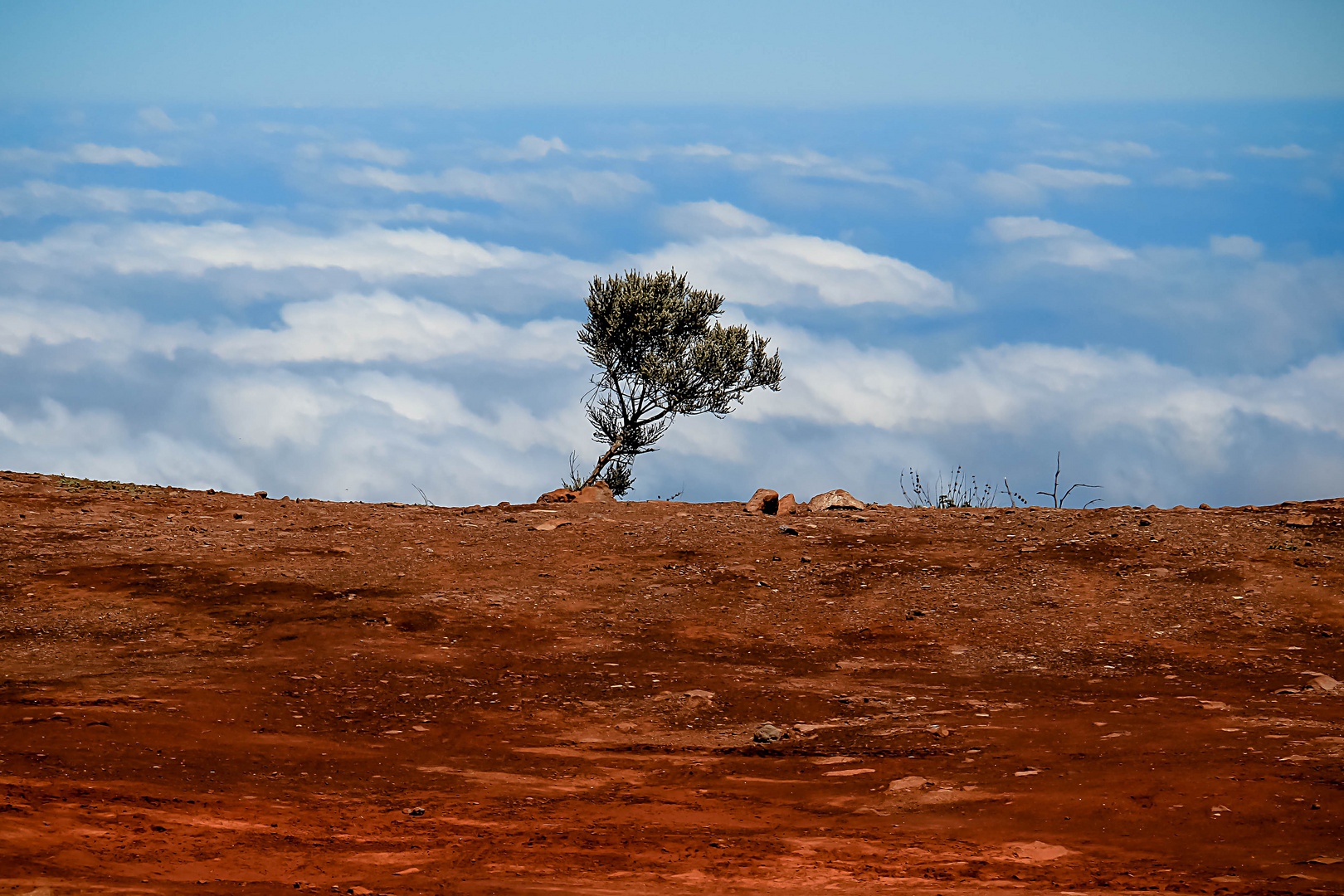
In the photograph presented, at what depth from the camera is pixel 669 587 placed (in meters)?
13.2

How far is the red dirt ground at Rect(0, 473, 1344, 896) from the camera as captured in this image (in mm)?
5750

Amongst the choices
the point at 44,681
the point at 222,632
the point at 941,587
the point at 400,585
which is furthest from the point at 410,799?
the point at 941,587

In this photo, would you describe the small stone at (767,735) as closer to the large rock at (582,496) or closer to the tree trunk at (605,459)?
the large rock at (582,496)

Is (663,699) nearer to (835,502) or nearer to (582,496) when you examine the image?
(835,502)

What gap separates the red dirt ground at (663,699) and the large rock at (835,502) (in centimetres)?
60

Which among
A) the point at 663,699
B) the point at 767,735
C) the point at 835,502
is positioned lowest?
the point at 767,735

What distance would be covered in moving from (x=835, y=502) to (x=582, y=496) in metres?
4.97

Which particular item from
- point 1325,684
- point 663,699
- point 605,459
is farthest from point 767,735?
point 605,459

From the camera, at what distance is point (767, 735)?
843 centimetres

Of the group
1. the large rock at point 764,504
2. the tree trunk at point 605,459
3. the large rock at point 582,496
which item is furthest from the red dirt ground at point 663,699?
the tree trunk at point 605,459

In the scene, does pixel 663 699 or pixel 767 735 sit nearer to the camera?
pixel 767 735

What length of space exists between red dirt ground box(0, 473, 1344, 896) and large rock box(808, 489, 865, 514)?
1.97 ft

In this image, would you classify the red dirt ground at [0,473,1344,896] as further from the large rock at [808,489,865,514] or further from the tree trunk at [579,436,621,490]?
the tree trunk at [579,436,621,490]

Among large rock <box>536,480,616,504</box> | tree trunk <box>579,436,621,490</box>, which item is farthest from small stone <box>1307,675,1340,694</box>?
tree trunk <box>579,436,621,490</box>
